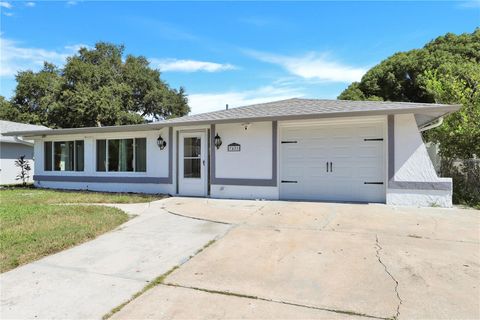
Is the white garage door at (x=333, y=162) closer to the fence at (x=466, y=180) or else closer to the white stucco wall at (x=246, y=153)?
the white stucco wall at (x=246, y=153)

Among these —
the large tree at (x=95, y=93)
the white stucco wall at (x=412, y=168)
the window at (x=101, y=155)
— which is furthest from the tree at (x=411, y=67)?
the large tree at (x=95, y=93)

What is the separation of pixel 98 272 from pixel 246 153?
6291 millimetres

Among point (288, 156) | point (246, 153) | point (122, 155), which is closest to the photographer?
point (288, 156)

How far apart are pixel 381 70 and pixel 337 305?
890 inches

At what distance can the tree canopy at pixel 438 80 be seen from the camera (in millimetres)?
10133

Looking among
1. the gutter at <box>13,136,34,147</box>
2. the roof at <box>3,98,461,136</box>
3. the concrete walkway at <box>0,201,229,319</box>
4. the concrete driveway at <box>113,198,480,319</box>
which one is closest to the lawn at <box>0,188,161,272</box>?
the concrete walkway at <box>0,201,229,319</box>

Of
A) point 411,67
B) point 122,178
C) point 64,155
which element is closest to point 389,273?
point 122,178

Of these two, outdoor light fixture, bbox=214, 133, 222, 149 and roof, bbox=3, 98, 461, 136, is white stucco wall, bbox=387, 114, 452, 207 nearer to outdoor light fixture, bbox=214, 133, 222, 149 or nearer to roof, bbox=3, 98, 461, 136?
roof, bbox=3, 98, 461, 136

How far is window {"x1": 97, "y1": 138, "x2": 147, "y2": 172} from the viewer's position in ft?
38.2

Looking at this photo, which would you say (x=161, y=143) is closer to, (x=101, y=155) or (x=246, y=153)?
(x=101, y=155)

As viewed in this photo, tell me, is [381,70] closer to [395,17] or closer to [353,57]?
[353,57]

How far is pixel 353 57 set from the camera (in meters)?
14.1

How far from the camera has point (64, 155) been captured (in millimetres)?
13383

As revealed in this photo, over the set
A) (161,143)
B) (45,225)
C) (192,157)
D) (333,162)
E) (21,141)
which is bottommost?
(45,225)
